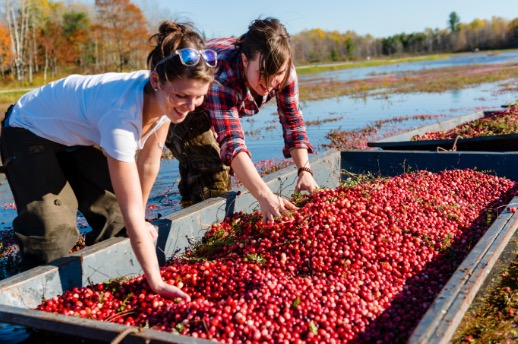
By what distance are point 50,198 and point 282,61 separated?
71.8 inches

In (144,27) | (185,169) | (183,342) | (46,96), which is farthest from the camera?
(144,27)

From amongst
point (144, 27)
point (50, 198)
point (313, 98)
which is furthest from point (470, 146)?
point (144, 27)

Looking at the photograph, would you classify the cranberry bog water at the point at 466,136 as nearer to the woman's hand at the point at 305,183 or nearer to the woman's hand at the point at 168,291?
the woman's hand at the point at 305,183

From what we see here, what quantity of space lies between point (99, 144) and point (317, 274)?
1573 millimetres

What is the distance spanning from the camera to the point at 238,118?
14.5ft

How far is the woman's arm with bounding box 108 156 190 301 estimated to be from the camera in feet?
9.68

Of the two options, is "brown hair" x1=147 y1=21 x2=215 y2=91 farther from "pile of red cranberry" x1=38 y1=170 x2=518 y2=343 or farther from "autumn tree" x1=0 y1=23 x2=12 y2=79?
"autumn tree" x1=0 y1=23 x2=12 y2=79

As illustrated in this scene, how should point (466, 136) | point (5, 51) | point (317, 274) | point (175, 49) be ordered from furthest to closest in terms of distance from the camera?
point (5, 51) < point (466, 136) < point (175, 49) < point (317, 274)

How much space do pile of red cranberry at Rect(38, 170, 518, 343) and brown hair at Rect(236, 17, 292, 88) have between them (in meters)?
1.04

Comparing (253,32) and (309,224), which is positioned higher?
(253,32)

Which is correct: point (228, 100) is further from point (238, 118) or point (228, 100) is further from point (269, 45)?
point (269, 45)

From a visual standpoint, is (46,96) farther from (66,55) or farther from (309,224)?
(66,55)

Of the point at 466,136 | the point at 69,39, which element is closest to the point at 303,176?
the point at 466,136

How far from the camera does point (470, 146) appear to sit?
6.95 m
